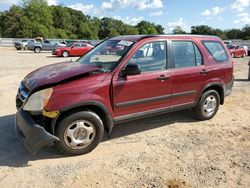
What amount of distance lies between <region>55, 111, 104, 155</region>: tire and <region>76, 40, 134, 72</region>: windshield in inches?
32.9

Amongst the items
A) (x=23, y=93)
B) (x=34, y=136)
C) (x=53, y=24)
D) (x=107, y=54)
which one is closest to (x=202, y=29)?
(x=53, y=24)

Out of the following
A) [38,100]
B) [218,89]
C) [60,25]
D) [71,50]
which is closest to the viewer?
[38,100]

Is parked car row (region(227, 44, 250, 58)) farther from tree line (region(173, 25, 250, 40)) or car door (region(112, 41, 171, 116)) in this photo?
tree line (region(173, 25, 250, 40))

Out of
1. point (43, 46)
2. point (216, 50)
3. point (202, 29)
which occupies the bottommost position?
point (216, 50)

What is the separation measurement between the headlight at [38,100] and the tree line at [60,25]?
62523 millimetres

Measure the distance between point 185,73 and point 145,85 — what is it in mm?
1011

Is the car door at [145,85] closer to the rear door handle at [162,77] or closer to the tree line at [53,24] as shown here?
the rear door handle at [162,77]

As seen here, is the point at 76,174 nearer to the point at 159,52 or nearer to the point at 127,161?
the point at 127,161

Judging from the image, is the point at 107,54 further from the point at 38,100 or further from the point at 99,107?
the point at 38,100

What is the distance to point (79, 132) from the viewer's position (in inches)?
172

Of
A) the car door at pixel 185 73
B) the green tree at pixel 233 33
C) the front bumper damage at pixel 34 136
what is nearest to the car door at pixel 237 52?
the car door at pixel 185 73

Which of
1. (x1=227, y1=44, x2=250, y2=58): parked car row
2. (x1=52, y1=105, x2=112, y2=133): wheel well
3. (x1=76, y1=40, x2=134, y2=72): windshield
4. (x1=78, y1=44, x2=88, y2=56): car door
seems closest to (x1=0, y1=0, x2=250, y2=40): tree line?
(x1=78, y1=44, x2=88, y2=56): car door

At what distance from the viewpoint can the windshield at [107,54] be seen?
4.77 metres

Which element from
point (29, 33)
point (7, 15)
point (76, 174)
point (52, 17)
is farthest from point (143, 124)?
point (52, 17)
